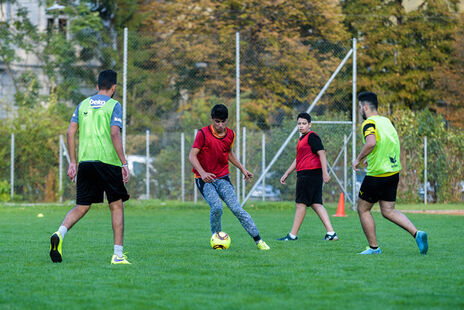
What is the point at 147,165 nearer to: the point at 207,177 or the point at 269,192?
the point at 269,192

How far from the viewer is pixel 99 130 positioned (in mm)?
8258

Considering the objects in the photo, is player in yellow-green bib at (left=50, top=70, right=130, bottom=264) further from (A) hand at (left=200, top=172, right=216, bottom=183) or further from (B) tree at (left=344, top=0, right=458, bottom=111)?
(B) tree at (left=344, top=0, right=458, bottom=111)

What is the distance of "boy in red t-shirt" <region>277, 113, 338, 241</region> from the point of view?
11.3 m

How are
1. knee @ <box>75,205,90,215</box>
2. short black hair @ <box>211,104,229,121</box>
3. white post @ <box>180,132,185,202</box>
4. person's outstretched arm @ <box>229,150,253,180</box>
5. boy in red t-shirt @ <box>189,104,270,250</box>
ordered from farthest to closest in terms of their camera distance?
white post @ <box>180,132,185,202</box>, person's outstretched arm @ <box>229,150,253,180</box>, boy in red t-shirt @ <box>189,104,270,250</box>, short black hair @ <box>211,104,229,121</box>, knee @ <box>75,205,90,215</box>

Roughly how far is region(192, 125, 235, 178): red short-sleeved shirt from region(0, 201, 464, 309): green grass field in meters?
1.02

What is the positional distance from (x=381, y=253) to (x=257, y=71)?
40.1 ft

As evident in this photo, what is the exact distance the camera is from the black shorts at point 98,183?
8.23 m

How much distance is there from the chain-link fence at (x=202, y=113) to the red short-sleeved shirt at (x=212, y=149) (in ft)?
29.9

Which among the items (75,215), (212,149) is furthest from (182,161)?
(75,215)

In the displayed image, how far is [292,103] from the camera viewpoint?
2083 cm

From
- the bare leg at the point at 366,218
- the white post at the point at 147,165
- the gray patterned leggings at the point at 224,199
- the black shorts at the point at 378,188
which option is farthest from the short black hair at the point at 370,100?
the white post at the point at 147,165

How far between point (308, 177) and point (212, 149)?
2.21m

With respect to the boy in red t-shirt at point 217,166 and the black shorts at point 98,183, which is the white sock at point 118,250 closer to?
the black shorts at point 98,183

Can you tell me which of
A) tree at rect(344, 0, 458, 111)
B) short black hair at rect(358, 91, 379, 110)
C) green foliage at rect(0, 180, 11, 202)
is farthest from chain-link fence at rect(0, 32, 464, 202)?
tree at rect(344, 0, 458, 111)
